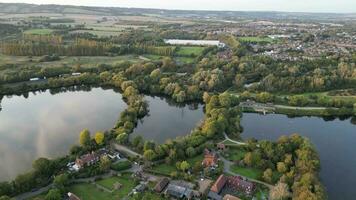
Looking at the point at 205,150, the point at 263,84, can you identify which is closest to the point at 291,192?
the point at 205,150

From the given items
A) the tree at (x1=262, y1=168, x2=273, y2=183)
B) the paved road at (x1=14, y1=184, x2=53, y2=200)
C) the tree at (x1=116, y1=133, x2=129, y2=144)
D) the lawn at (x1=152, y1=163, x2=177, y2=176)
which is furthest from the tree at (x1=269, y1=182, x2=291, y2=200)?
the paved road at (x1=14, y1=184, x2=53, y2=200)

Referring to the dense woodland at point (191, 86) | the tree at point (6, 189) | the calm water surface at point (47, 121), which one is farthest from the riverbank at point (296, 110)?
the tree at point (6, 189)

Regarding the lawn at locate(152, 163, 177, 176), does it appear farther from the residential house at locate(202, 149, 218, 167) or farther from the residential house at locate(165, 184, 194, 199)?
the residential house at locate(202, 149, 218, 167)

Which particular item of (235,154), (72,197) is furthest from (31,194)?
(235,154)

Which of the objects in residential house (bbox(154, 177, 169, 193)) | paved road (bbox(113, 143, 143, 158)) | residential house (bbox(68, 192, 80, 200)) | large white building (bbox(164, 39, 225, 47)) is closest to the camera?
residential house (bbox(68, 192, 80, 200))

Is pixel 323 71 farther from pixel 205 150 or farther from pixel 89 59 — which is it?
pixel 89 59

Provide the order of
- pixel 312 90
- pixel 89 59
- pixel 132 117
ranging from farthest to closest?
pixel 89 59 < pixel 312 90 < pixel 132 117
